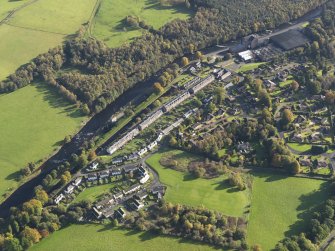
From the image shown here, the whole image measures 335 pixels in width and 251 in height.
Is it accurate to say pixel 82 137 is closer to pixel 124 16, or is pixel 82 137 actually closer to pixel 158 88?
pixel 158 88

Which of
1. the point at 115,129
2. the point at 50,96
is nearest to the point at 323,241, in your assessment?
the point at 115,129

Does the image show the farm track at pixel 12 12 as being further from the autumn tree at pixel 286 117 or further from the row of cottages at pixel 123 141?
the autumn tree at pixel 286 117

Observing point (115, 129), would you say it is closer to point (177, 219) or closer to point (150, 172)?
point (150, 172)

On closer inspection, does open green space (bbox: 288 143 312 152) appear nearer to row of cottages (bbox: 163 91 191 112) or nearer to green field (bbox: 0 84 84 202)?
row of cottages (bbox: 163 91 191 112)

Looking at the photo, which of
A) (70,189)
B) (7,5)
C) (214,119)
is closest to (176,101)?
(214,119)

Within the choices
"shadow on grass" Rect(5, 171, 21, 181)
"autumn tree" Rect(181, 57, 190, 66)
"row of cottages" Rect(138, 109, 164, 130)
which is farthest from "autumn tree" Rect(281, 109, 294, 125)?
"shadow on grass" Rect(5, 171, 21, 181)

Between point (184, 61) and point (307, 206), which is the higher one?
point (184, 61)

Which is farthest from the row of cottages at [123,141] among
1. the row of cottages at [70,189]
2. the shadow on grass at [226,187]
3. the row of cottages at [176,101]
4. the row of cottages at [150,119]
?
the shadow on grass at [226,187]
